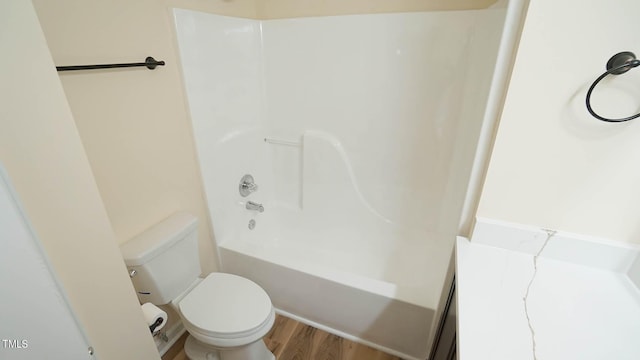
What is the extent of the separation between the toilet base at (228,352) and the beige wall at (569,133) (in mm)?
1148

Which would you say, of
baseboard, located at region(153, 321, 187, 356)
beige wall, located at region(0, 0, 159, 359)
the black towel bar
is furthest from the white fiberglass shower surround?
beige wall, located at region(0, 0, 159, 359)

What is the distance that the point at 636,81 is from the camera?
2.14 feet

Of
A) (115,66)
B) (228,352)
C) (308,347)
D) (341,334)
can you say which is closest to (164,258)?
(228,352)

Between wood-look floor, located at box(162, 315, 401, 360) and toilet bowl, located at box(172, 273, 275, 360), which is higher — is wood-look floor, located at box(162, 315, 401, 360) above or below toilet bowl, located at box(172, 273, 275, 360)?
below

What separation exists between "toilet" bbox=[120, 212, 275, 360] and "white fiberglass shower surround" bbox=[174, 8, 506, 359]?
0.25 meters

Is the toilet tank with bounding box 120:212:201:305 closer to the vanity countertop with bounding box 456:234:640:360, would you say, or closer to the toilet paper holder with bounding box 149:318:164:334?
the toilet paper holder with bounding box 149:318:164:334

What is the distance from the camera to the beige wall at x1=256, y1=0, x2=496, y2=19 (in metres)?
1.38

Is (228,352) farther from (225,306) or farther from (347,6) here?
(347,6)

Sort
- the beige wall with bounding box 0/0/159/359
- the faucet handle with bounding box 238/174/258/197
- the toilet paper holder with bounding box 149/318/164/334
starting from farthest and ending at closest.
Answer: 1. the faucet handle with bounding box 238/174/258/197
2. the toilet paper holder with bounding box 149/318/164/334
3. the beige wall with bounding box 0/0/159/359

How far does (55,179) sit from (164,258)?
761 millimetres

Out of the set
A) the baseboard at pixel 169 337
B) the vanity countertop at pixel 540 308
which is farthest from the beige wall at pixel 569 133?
the baseboard at pixel 169 337

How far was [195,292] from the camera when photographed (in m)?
1.29

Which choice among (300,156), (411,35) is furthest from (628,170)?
(300,156)

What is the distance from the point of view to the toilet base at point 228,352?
1254mm
